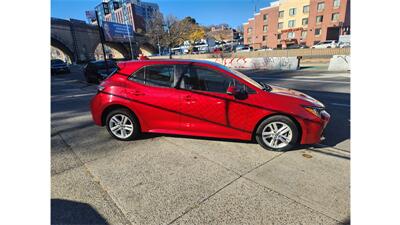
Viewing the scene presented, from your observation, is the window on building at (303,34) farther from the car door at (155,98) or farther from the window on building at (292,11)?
the car door at (155,98)

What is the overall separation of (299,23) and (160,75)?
212ft

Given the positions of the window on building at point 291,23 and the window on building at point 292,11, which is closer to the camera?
the window on building at point 292,11

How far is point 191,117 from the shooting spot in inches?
146

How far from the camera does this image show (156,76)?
385 centimetres

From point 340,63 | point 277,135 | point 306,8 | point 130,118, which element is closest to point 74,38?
point 340,63

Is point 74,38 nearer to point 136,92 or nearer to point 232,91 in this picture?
point 136,92

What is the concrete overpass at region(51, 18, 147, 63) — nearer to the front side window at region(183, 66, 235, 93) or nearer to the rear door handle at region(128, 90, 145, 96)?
the rear door handle at region(128, 90, 145, 96)

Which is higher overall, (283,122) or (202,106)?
(202,106)

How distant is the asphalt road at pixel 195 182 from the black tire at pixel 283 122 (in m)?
0.11

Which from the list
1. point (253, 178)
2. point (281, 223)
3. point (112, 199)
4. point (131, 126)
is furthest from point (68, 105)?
point (281, 223)

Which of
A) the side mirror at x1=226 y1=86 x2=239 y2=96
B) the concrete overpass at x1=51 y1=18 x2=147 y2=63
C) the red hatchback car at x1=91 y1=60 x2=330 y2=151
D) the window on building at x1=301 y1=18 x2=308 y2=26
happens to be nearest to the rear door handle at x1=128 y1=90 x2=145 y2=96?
the red hatchback car at x1=91 y1=60 x2=330 y2=151

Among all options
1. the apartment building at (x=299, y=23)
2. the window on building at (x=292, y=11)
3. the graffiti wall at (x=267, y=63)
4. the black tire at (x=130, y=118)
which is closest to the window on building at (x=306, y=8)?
the apartment building at (x=299, y=23)

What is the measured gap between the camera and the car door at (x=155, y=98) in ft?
12.2

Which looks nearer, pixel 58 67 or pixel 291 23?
pixel 58 67
